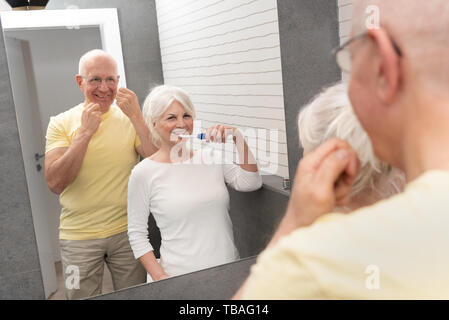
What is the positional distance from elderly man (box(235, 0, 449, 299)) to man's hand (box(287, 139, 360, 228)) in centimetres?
7

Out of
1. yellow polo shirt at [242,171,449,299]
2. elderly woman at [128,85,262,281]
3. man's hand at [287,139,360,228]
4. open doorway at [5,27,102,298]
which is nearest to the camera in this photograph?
yellow polo shirt at [242,171,449,299]

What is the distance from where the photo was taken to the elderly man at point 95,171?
3.87ft

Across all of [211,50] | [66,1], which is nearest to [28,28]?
[66,1]

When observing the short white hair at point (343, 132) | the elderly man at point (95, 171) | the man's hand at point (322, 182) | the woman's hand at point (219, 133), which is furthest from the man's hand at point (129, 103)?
the man's hand at point (322, 182)

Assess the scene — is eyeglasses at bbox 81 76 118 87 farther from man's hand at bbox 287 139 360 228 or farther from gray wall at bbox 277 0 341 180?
man's hand at bbox 287 139 360 228

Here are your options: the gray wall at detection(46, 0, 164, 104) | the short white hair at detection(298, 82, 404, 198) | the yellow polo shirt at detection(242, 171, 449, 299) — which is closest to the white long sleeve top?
the gray wall at detection(46, 0, 164, 104)

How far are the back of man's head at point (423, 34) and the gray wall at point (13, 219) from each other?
1069 millimetres

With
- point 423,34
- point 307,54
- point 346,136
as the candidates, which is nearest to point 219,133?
point 307,54

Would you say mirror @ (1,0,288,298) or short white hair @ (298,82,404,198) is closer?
short white hair @ (298,82,404,198)

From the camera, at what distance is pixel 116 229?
1.26 meters

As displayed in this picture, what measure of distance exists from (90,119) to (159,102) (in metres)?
0.20

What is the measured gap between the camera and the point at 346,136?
0.83 metres

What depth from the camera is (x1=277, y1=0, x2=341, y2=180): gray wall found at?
1.52 metres

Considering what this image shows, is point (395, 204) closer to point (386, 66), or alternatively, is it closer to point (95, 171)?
point (386, 66)
